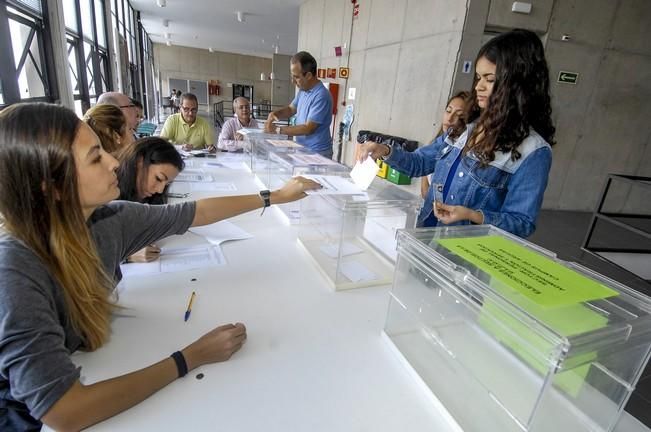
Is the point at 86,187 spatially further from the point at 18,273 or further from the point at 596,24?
the point at 596,24

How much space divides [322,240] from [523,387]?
0.89 meters

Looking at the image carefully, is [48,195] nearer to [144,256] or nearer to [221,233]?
[144,256]

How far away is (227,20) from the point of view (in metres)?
9.05

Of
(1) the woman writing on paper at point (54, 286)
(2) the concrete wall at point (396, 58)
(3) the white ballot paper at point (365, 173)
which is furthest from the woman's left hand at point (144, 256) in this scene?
(2) the concrete wall at point (396, 58)

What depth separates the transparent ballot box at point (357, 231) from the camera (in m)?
1.22

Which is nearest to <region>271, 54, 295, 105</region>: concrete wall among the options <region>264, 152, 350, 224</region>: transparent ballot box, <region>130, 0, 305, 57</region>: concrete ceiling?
<region>130, 0, 305, 57</region>: concrete ceiling

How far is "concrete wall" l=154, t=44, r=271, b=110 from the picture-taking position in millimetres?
16625

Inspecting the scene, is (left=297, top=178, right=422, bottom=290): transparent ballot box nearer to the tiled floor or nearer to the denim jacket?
the denim jacket

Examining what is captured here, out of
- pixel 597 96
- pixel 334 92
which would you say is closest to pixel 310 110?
pixel 334 92

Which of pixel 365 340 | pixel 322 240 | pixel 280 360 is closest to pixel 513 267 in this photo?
pixel 365 340

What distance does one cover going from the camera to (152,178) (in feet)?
4.89

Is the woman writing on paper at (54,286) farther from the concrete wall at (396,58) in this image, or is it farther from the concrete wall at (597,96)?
the concrete wall at (597,96)

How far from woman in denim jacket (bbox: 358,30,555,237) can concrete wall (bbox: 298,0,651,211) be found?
275 centimetres

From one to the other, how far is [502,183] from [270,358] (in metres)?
0.93
